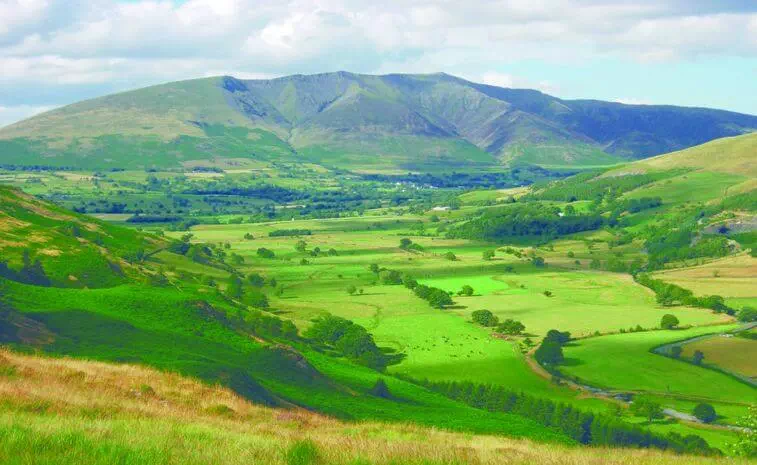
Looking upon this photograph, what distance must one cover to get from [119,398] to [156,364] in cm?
2019

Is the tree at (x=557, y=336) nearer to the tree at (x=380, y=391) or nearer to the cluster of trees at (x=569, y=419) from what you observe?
the cluster of trees at (x=569, y=419)

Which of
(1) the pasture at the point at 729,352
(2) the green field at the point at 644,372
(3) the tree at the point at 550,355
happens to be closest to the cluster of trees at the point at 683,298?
(1) the pasture at the point at 729,352

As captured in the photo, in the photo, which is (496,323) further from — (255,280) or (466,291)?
(255,280)

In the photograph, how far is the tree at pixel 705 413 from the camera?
86188 mm

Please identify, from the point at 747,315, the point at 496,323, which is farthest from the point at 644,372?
the point at 747,315

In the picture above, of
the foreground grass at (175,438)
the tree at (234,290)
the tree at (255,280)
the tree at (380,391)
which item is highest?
the foreground grass at (175,438)

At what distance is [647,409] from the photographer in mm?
86875

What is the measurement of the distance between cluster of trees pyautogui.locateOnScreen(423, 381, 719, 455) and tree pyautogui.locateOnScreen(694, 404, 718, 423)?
9531mm

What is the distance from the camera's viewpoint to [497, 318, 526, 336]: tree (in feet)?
→ 420

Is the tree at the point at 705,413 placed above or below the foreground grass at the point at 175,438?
below

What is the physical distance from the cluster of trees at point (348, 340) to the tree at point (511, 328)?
2779 centimetres

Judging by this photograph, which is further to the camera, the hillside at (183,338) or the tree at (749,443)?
the hillside at (183,338)

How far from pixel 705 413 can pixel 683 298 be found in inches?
2932

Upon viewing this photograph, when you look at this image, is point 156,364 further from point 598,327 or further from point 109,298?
point 598,327
